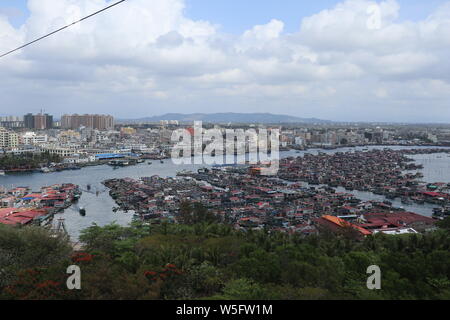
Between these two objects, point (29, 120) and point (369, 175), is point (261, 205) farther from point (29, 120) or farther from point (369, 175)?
point (29, 120)

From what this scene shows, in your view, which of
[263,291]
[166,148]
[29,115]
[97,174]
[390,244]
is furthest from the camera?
[29,115]

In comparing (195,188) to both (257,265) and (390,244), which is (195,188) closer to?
(390,244)

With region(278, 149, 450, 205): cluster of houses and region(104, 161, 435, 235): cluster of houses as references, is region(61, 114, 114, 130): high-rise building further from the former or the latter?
region(104, 161, 435, 235): cluster of houses

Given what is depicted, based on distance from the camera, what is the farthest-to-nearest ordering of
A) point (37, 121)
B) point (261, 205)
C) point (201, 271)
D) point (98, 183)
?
point (37, 121) < point (98, 183) < point (261, 205) < point (201, 271)

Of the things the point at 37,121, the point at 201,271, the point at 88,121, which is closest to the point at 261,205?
the point at 201,271

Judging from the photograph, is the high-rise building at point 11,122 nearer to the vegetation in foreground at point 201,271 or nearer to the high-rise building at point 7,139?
the high-rise building at point 7,139

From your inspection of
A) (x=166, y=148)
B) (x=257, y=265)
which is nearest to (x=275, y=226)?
(x=257, y=265)
